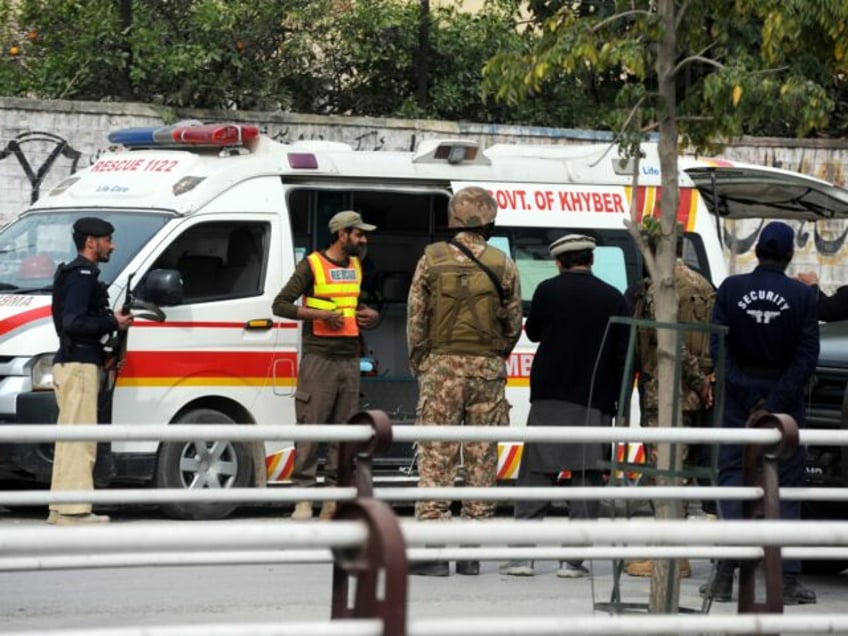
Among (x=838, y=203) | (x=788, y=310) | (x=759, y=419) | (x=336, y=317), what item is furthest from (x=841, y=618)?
(x=838, y=203)

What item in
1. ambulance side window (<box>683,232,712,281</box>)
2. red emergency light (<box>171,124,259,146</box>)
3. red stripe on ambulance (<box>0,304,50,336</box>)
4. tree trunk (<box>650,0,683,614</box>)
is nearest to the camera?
tree trunk (<box>650,0,683,614</box>)

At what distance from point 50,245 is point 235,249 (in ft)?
3.88

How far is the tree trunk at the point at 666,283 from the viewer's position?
25.9 feet

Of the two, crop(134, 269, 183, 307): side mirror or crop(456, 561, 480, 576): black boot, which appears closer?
crop(456, 561, 480, 576): black boot

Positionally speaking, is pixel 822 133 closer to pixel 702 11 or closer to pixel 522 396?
pixel 522 396

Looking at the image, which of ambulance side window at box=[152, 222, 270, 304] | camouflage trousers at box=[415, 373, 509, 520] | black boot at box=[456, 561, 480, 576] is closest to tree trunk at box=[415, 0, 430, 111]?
ambulance side window at box=[152, 222, 270, 304]

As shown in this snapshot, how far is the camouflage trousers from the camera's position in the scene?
9.95 m

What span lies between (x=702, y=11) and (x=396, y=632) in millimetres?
5829

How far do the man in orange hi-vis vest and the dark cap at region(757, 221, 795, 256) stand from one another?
3261 mm

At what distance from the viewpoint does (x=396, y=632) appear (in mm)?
3764

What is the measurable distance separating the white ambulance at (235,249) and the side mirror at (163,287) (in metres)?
0.01

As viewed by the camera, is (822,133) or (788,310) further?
(822,133)

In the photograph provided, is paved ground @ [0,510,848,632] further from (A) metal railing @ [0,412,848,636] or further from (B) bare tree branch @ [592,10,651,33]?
(B) bare tree branch @ [592,10,651,33]

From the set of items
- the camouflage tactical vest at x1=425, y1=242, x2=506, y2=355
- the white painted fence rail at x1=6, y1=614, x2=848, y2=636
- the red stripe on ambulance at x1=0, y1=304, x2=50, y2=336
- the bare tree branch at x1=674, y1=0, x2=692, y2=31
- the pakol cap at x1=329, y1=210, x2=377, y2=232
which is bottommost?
the white painted fence rail at x1=6, y1=614, x2=848, y2=636
